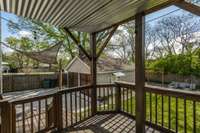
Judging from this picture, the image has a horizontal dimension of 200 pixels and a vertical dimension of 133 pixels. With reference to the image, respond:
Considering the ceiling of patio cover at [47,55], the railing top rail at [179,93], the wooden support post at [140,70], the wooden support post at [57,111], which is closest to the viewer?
the railing top rail at [179,93]

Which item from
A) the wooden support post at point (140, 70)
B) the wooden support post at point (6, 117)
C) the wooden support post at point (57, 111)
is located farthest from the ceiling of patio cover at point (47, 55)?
the wooden support post at point (140, 70)

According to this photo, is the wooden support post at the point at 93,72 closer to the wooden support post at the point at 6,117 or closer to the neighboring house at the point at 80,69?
the wooden support post at the point at 6,117

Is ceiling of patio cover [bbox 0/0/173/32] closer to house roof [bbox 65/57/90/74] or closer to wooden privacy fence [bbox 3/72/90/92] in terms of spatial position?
house roof [bbox 65/57/90/74]

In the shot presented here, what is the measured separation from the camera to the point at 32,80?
42.6ft

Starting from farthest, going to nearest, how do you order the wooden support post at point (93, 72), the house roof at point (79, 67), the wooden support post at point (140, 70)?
the house roof at point (79, 67)
the wooden support post at point (93, 72)
the wooden support post at point (140, 70)

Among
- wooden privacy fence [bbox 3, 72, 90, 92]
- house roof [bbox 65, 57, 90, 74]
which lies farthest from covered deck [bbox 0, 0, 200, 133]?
wooden privacy fence [bbox 3, 72, 90, 92]

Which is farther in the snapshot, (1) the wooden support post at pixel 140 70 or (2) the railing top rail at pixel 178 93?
(1) the wooden support post at pixel 140 70

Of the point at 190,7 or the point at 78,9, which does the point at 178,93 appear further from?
the point at 78,9

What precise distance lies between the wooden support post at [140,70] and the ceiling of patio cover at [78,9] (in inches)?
10.1

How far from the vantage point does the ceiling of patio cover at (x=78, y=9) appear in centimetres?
264

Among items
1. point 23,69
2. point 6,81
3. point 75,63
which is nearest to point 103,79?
point 75,63

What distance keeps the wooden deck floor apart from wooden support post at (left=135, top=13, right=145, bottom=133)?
0.39 metres

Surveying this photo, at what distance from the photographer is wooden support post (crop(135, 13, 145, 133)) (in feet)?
10.3

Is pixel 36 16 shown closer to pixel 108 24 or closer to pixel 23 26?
pixel 108 24
